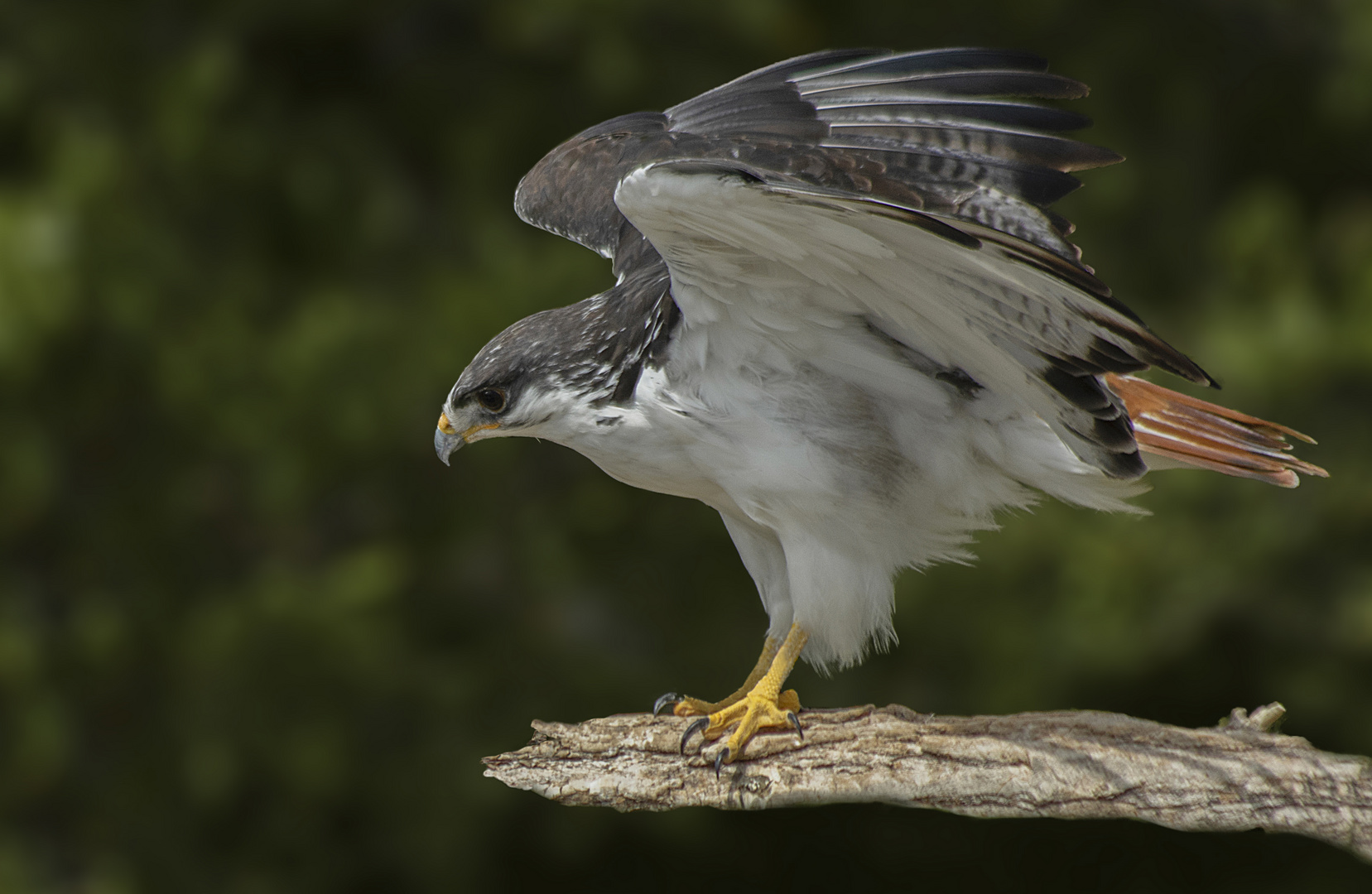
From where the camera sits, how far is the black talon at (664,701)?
3.00m

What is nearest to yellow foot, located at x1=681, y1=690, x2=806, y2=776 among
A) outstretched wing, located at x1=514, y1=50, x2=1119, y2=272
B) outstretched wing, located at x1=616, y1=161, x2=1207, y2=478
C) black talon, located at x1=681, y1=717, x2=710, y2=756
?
black talon, located at x1=681, y1=717, x2=710, y2=756

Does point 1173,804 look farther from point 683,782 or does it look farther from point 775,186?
point 775,186

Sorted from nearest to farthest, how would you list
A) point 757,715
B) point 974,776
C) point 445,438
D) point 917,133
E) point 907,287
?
point 907,287
point 974,776
point 757,715
point 445,438
point 917,133

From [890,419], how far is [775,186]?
814 millimetres

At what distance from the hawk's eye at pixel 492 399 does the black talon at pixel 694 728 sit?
31.1 inches

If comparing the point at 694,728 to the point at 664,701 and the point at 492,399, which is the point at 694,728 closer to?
the point at 664,701

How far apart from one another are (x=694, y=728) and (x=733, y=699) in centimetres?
34

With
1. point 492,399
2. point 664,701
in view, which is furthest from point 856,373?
point 664,701

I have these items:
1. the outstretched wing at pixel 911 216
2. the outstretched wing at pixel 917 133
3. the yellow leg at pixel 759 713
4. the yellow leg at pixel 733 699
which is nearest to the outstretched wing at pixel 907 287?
the outstretched wing at pixel 911 216

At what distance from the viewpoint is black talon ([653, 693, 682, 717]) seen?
2996mm

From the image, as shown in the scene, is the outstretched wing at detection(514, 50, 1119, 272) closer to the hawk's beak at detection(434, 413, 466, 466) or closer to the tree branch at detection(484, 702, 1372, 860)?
the hawk's beak at detection(434, 413, 466, 466)

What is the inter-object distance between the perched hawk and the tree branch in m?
0.10

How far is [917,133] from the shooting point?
9.84ft

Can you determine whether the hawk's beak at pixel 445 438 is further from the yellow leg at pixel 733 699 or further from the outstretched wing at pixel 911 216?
the yellow leg at pixel 733 699
